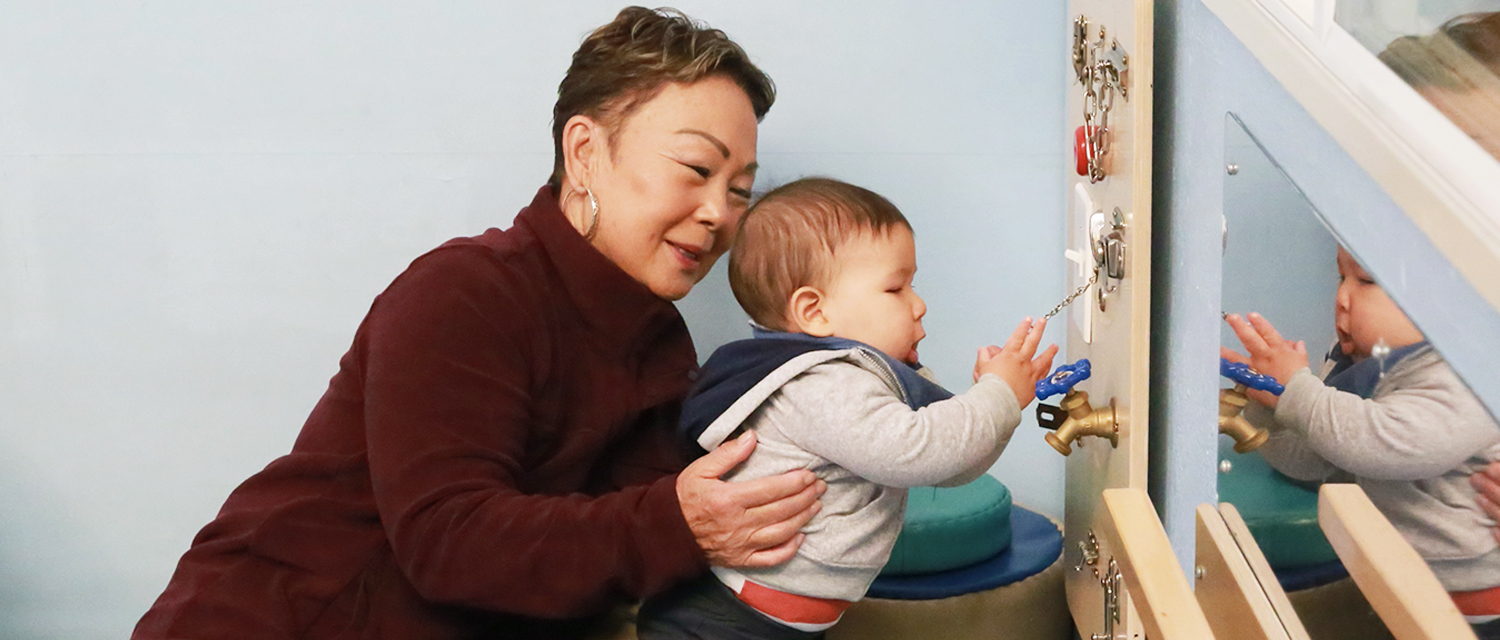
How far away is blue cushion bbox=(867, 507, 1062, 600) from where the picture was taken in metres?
1.62

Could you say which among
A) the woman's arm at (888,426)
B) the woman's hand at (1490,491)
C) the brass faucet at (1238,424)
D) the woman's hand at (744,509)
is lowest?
the woman's hand at (744,509)

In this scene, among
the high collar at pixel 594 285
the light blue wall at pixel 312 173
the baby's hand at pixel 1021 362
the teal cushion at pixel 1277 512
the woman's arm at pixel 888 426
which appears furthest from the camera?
the light blue wall at pixel 312 173

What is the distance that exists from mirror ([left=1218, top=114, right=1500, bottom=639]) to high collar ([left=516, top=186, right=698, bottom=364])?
712 mm

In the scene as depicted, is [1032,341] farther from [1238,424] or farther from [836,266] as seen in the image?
[1238,424]

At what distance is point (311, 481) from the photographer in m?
1.37

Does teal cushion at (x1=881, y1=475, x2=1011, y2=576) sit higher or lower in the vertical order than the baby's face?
lower

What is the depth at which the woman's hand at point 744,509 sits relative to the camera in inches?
48.1

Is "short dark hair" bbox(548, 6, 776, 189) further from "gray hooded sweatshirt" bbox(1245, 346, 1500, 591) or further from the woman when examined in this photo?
"gray hooded sweatshirt" bbox(1245, 346, 1500, 591)

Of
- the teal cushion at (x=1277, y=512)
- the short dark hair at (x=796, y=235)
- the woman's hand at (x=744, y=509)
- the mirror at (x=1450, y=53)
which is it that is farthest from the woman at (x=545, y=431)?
the mirror at (x=1450, y=53)

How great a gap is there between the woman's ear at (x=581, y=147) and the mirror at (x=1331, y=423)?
77 cm

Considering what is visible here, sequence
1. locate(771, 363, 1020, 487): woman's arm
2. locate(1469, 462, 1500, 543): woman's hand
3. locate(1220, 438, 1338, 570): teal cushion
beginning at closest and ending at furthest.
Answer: locate(1469, 462, 1500, 543): woman's hand
locate(1220, 438, 1338, 570): teal cushion
locate(771, 363, 1020, 487): woman's arm

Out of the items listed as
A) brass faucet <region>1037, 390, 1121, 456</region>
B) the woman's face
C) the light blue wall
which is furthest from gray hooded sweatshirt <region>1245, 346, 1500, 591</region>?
the light blue wall

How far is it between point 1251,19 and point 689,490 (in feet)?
2.26

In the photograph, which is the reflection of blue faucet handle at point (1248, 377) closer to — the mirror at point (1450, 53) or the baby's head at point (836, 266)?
the mirror at point (1450, 53)
